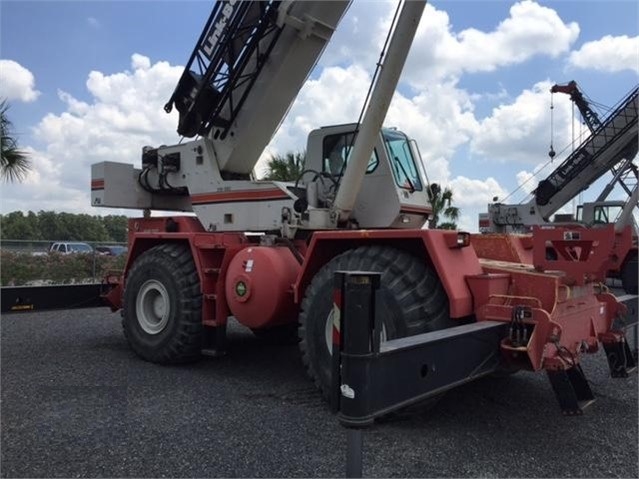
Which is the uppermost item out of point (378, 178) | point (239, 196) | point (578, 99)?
point (578, 99)

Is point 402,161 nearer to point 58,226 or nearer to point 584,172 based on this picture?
point 584,172

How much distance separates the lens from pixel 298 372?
6340 mm

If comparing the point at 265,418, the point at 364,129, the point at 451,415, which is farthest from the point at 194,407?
the point at 364,129

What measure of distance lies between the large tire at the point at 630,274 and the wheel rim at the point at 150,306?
43.4 ft

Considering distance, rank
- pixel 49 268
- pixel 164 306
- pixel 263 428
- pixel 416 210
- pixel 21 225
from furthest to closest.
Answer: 1. pixel 21 225
2. pixel 49 268
3. pixel 164 306
4. pixel 416 210
5. pixel 263 428

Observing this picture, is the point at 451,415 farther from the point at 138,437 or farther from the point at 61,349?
the point at 61,349

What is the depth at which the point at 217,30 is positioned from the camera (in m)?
6.96

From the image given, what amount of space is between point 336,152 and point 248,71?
5.08 feet

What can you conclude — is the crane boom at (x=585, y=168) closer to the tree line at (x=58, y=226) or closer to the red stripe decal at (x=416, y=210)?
the red stripe decal at (x=416, y=210)

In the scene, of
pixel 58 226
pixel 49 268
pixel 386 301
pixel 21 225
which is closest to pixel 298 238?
pixel 386 301

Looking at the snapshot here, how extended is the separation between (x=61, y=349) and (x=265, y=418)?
4.02 meters

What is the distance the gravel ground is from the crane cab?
1928 millimetres

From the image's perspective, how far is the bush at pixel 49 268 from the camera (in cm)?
1468

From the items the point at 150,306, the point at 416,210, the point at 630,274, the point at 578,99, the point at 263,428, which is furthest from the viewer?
the point at 578,99
